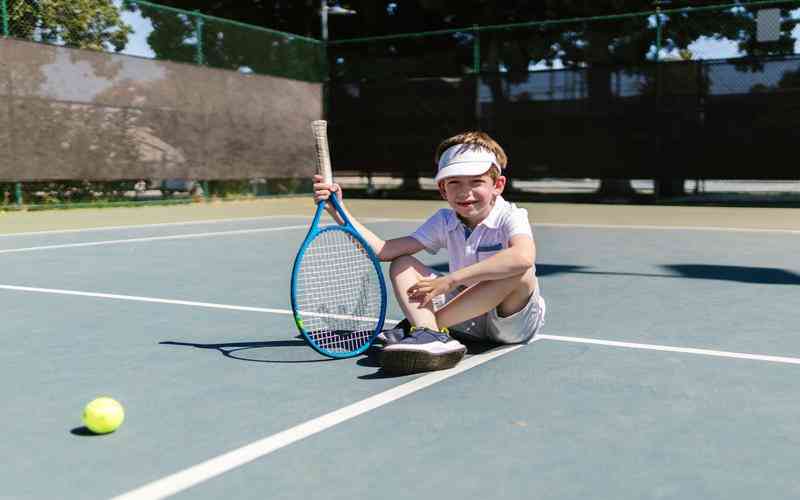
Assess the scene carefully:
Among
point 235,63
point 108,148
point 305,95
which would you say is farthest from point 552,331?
point 305,95

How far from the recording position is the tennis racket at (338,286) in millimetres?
3887

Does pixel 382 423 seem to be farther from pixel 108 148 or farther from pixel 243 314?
pixel 108 148

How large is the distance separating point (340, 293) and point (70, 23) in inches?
466

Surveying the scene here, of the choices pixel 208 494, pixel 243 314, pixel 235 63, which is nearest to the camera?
pixel 208 494

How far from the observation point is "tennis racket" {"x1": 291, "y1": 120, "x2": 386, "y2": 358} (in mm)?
3887

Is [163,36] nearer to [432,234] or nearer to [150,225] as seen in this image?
[150,225]

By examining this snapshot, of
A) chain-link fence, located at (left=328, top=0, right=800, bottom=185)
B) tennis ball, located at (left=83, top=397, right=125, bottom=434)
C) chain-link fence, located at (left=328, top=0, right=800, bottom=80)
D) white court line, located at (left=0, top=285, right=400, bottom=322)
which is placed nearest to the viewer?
tennis ball, located at (left=83, top=397, right=125, bottom=434)

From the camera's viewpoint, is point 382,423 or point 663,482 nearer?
point 663,482

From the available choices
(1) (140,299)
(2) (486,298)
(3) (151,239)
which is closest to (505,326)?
(2) (486,298)

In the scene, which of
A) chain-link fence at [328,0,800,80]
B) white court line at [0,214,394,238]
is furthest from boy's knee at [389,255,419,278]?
chain-link fence at [328,0,800,80]

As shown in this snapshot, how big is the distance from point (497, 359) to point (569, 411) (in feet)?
2.71

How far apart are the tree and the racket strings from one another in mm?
11120

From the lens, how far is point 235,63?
17.7 m

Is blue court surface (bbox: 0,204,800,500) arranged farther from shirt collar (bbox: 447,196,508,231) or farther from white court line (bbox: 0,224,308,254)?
white court line (bbox: 0,224,308,254)
